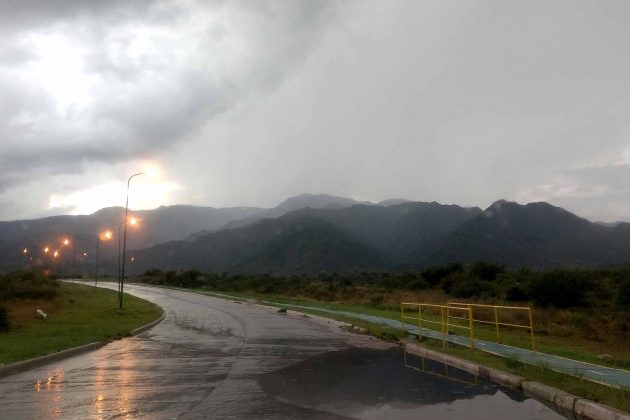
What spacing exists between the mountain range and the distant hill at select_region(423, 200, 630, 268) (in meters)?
0.19

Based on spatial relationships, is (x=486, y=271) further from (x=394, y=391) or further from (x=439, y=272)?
(x=394, y=391)

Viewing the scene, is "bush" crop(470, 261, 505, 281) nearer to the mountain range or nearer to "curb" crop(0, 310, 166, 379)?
the mountain range

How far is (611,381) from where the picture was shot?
433 inches

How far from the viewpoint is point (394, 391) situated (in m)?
10.5

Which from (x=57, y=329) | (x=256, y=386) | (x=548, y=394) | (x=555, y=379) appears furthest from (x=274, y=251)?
(x=548, y=394)

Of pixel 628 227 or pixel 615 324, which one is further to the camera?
pixel 628 227

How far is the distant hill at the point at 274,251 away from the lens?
13450cm

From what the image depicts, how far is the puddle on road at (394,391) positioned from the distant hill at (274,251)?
378 feet

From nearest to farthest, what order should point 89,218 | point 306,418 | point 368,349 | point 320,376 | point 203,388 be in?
1. point 306,418
2. point 203,388
3. point 320,376
4. point 368,349
5. point 89,218

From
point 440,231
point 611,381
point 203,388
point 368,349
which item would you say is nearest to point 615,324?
point 368,349

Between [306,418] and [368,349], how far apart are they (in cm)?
927

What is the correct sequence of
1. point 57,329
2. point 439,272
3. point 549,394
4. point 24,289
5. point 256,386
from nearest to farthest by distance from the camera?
1. point 549,394
2. point 256,386
3. point 57,329
4. point 24,289
5. point 439,272

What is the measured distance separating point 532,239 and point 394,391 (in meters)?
110

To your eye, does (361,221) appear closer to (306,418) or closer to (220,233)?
(220,233)
